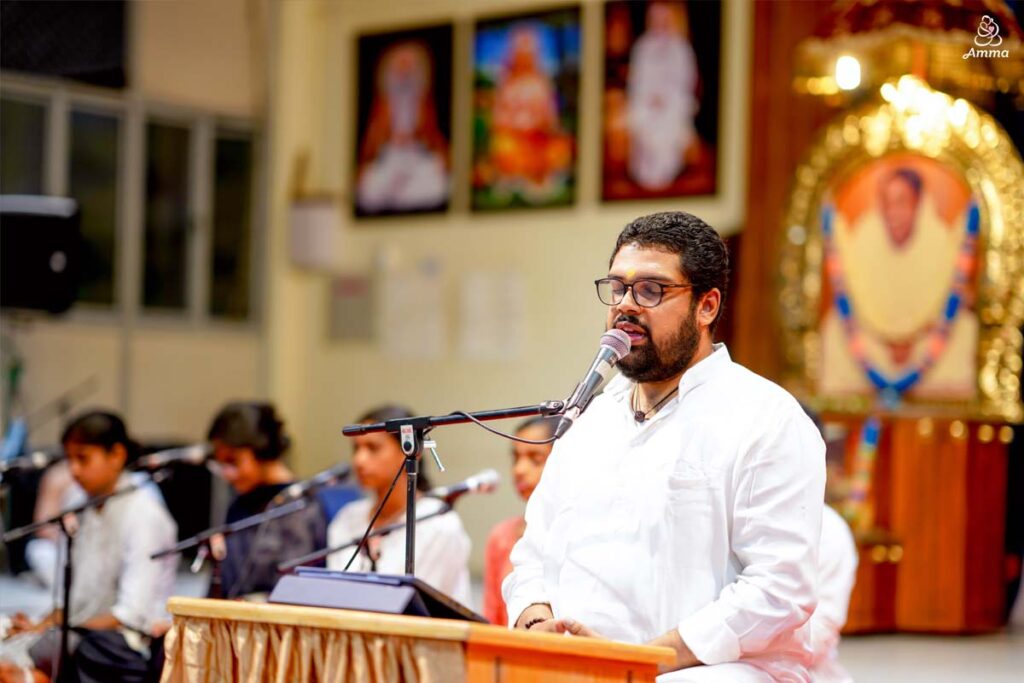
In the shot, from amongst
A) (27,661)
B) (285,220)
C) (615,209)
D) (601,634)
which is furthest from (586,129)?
(601,634)

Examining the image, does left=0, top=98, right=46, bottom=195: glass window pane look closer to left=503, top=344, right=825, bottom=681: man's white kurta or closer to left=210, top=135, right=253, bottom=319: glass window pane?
left=210, top=135, right=253, bottom=319: glass window pane

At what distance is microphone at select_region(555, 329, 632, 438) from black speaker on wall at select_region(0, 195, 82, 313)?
4.98m

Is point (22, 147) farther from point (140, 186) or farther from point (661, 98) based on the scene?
point (661, 98)

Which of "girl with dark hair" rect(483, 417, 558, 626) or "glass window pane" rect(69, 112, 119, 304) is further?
"glass window pane" rect(69, 112, 119, 304)

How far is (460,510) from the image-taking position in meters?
9.66

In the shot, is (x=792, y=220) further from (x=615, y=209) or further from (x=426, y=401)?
(x=426, y=401)

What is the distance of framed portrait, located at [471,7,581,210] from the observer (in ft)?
31.1

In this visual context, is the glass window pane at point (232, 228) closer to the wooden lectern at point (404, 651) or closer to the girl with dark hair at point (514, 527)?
the girl with dark hair at point (514, 527)

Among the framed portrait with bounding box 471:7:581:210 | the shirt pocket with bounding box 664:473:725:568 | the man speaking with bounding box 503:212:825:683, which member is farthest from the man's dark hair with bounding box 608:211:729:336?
the framed portrait with bounding box 471:7:581:210

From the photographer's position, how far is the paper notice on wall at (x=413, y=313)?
399 inches

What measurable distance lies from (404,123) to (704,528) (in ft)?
25.2

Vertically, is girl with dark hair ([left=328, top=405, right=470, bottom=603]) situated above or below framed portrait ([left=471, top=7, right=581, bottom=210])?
below

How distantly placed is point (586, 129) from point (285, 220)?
2569 mm

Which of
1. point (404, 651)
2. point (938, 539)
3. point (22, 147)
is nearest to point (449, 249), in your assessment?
point (22, 147)
